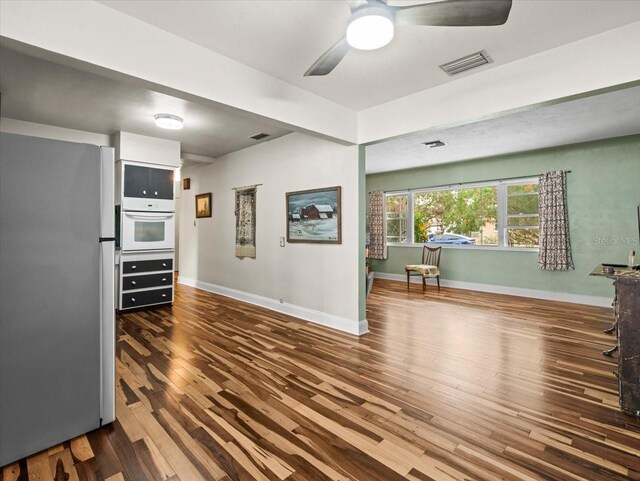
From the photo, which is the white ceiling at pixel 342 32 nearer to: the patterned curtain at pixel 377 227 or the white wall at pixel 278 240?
the white wall at pixel 278 240

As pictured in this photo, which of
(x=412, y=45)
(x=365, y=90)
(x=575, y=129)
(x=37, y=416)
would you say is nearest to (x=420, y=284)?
(x=575, y=129)

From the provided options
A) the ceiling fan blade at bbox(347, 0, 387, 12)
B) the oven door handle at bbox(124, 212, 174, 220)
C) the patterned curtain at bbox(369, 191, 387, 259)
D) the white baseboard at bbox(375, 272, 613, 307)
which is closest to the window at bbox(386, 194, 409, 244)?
the patterned curtain at bbox(369, 191, 387, 259)

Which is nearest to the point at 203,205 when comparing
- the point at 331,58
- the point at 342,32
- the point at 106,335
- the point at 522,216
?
the point at 106,335

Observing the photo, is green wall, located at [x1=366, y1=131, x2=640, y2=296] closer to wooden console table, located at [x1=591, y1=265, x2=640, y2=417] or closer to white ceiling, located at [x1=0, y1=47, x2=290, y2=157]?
wooden console table, located at [x1=591, y1=265, x2=640, y2=417]

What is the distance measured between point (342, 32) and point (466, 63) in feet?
3.89

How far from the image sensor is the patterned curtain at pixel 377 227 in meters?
8.12

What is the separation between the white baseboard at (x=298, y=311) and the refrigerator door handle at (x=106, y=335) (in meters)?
2.56

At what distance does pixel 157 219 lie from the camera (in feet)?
16.9

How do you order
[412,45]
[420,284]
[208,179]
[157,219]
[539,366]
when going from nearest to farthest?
[412,45]
[539,366]
[157,219]
[208,179]
[420,284]

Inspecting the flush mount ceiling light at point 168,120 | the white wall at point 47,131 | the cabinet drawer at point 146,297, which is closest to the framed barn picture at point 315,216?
the flush mount ceiling light at point 168,120

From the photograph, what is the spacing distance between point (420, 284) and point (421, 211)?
1.74m

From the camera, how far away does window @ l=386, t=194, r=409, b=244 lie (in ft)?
26.2

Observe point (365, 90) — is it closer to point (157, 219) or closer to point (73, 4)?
point (73, 4)

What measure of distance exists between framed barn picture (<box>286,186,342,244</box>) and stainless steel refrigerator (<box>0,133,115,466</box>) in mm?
2617
